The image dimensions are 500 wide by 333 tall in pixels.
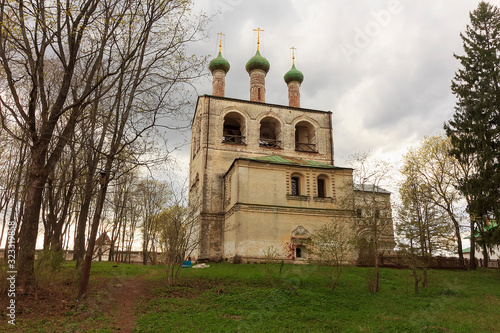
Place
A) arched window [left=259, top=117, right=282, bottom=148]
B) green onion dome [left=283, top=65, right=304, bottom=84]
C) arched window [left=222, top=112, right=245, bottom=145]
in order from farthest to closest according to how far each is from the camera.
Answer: green onion dome [left=283, top=65, right=304, bottom=84], arched window [left=259, top=117, right=282, bottom=148], arched window [left=222, top=112, right=245, bottom=145]

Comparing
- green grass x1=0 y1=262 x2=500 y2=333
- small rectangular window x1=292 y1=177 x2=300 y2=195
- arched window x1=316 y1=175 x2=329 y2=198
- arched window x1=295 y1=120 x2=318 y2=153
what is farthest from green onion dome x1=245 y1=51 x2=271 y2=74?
green grass x1=0 y1=262 x2=500 y2=333

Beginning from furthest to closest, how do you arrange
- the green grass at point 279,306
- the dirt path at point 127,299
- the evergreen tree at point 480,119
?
the evergreen tree at point 480,119
the dirt path at point 127,299
the green grass at point 279,306

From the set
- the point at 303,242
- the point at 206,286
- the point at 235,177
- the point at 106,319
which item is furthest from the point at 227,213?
the point at 106,319

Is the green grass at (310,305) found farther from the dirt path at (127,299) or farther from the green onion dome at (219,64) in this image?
the green onion dome at (219,64)

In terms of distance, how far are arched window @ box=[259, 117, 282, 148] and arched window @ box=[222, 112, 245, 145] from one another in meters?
1.45

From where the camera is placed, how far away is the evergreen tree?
17.7 metres

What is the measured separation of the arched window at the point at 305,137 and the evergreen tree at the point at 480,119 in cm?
858

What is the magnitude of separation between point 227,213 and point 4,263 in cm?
1332

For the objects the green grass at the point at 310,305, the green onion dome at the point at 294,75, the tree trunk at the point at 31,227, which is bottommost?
the green grass at the point at 310,305

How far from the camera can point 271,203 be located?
1944 cm

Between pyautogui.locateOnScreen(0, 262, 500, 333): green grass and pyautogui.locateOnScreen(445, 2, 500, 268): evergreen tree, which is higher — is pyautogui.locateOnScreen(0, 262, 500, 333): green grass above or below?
below

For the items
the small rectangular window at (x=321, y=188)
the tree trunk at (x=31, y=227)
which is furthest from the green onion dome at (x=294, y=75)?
the tree trunk at (x=31, y=227)

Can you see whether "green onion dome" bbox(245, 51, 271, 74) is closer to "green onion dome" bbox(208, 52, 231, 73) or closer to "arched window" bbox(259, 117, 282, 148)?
"green onion dome" bbox(208, 52, 231, 73)

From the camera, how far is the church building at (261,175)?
18844 mm
